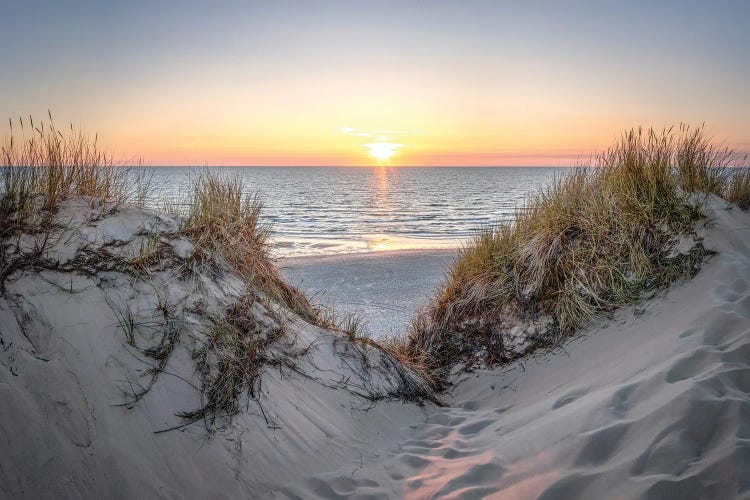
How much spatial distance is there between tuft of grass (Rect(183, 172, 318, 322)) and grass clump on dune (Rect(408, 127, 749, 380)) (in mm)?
1672

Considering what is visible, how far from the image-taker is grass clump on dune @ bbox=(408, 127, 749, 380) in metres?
4.59

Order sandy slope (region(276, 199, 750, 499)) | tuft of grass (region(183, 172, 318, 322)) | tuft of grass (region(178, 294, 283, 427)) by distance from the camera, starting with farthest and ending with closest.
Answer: tuft of grass (region(183, 172, 318, 322)) → tuft of grass (region(178, 294, 283, 427)) → sandy slope (region(276, 199, 750, 499))

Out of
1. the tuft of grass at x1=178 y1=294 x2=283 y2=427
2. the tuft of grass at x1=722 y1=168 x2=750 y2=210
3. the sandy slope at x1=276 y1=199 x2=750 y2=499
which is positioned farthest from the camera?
the tuft of grass at x1=722 y1=168 x2=750 y2=210

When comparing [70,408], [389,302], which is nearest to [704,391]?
[70,408]

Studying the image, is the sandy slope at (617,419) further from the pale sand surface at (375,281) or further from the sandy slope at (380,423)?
the pale sand surface at (375,281)

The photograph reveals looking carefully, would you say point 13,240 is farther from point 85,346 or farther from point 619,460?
point 619,460

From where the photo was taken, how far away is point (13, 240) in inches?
124

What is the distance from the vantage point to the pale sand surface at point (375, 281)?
7.68 m

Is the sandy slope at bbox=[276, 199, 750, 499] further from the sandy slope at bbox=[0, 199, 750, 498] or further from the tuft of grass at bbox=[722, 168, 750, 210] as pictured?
the tuft of grass at bbox=[722, 168, 750, 210]

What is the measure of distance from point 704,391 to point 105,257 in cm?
398

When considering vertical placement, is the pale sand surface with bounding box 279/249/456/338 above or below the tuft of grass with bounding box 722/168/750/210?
below

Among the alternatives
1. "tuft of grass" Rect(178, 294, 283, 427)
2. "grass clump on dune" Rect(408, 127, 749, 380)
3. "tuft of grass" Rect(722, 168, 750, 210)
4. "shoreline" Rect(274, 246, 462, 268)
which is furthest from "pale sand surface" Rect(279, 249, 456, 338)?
"tuft of grass" Rect(722, 168, 750, 210)

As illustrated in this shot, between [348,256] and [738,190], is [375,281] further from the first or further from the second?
[738,190]

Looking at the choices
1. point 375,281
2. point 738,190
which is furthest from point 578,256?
point 375,281
